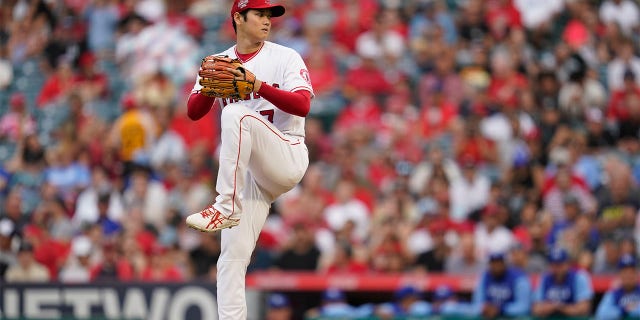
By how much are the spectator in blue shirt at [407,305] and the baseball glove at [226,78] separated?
511 cm

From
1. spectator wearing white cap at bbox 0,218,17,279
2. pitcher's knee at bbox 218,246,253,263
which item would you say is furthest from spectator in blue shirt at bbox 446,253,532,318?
spectator wearing white cap at bbox 0,218,17,279

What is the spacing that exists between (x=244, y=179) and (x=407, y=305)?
5250 mm

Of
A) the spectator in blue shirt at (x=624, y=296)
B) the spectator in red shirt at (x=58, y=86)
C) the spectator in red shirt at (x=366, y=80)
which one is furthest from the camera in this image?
the spectator in red shirt at (x=58, y=86)

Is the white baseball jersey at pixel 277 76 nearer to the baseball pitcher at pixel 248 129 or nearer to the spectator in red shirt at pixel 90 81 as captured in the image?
the baseball pitcher at pixel 248 129

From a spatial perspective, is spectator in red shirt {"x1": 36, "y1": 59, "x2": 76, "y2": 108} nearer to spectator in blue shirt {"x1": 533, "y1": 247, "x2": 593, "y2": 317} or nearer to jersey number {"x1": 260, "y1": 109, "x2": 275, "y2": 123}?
spectator in blue shirt {"x1": 533, "y1": 247, "x2": 593, "y2": 317}

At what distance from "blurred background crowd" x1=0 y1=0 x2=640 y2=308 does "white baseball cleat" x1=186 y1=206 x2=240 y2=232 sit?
565cm

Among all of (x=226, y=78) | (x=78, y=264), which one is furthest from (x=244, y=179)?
(x=78, y=264)

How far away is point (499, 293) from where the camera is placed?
1230cm

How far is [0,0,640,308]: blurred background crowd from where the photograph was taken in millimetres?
14008

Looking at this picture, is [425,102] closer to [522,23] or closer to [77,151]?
[522,23]

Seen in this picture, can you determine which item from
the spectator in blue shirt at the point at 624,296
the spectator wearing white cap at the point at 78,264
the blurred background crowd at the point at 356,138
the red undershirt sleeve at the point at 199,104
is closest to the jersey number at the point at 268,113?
the red undershirt sleeve at the point at 199,104

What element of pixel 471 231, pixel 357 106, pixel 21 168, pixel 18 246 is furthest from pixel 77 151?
pixel 471 231

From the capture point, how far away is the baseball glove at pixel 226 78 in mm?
7527

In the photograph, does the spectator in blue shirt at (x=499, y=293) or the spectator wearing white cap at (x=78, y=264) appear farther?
the spectator wearing white cap at (x=78, y=264)
